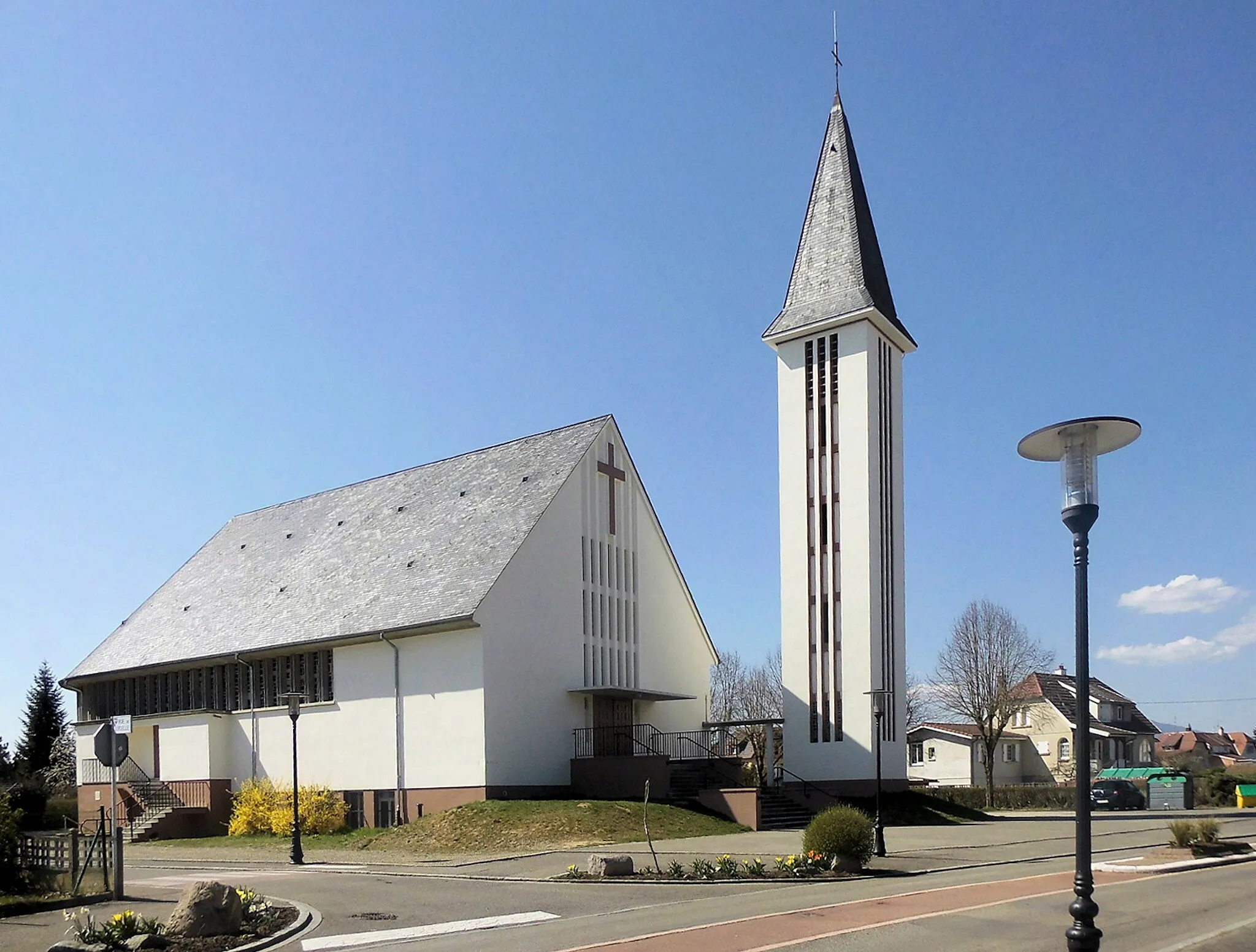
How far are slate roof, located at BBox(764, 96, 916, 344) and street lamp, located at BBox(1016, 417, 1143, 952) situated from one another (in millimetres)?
27924

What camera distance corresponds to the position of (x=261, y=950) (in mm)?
13000

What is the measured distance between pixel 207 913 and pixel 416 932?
256 centimetres

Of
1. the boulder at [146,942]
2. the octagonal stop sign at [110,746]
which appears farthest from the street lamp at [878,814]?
the octagonal stop sign at [110,746]

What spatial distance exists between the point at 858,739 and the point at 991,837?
7.38m

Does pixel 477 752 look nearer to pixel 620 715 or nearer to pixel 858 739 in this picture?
pixel 620 715

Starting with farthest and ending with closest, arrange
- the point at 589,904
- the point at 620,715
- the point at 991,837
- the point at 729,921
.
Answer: the point at 620,715, the point at 991,837, the point at 589,904, the point at 729,921

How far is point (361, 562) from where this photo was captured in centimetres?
3897

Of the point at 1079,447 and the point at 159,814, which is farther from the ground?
the point at 1079,447

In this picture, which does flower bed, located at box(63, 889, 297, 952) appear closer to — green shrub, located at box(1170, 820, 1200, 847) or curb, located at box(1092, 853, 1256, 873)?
curb, located at box(1092, 853, 1256, 873)

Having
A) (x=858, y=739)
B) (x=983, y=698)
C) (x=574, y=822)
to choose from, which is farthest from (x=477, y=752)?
(x=983, y=698)

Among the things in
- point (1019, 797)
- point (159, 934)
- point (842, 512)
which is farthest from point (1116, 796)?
point (159, 934)

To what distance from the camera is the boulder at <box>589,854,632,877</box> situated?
63.0ft

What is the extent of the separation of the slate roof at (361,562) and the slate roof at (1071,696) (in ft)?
130

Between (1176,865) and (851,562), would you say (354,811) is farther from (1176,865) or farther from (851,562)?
(1176,865)
